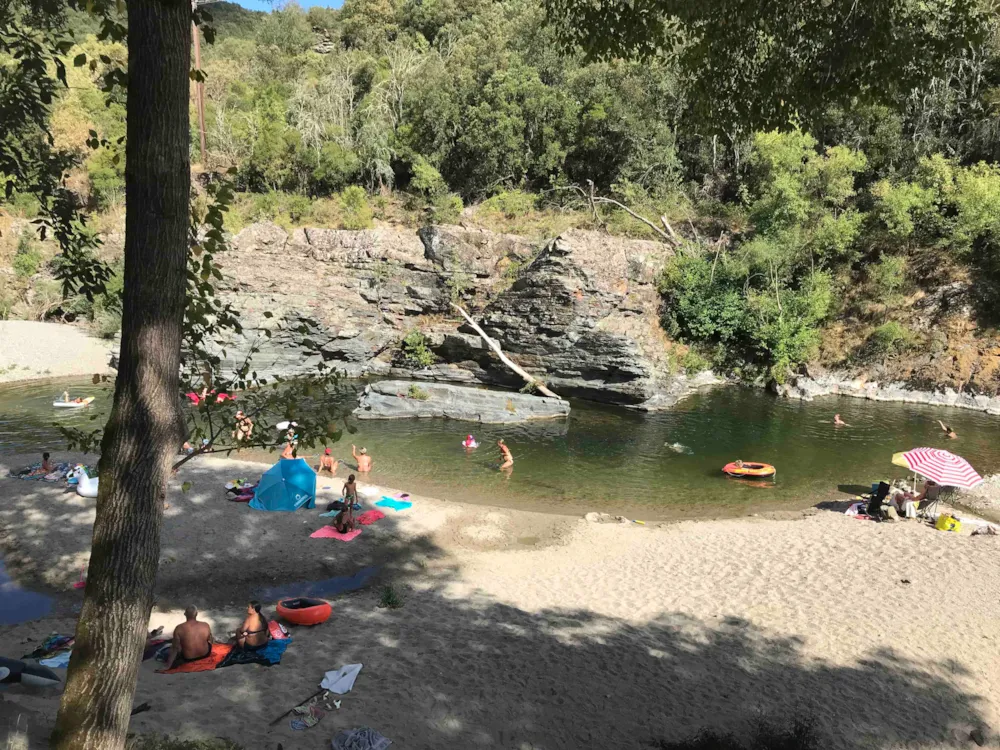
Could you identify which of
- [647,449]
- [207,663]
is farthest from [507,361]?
[207,663]

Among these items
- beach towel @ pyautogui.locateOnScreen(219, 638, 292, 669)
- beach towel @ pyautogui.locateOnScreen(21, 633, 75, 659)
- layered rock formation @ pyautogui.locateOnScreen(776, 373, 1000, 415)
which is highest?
layered rock formation @ pyautogui.locateOnScreen(776, 373, 1000, 415)

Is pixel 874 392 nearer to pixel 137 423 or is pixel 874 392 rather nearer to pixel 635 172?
pixel 635 172

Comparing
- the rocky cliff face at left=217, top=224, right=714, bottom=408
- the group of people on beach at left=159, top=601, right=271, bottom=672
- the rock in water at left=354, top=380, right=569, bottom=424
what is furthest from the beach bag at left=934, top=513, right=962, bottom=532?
the group of people on beach at left=159, top=601, right=271, bottom=672

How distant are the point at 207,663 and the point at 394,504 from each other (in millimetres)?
7271

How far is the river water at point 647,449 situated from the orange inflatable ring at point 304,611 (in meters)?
7.23

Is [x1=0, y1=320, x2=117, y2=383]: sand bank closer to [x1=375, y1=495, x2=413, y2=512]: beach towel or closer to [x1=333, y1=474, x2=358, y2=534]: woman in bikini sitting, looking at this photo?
[x1=375, y1=495, x2=413, y2=512]: beach towel

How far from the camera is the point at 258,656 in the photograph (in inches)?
297

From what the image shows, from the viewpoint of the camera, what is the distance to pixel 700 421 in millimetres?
23734

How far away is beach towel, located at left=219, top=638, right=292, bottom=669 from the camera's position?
7.42m

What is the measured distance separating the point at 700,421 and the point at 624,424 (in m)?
3.05

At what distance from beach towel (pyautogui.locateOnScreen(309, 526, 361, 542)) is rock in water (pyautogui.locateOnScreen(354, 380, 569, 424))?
993 centimetres

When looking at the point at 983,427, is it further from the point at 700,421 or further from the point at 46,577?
the point at 46,577

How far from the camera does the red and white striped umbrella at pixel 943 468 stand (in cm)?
1501

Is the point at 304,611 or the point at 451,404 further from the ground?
the point at 451,404
